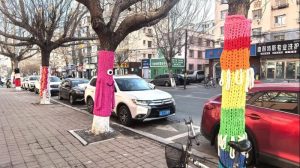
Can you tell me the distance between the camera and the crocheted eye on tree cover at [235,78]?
10.2 feet

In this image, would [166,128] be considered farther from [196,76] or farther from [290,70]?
[196,76]

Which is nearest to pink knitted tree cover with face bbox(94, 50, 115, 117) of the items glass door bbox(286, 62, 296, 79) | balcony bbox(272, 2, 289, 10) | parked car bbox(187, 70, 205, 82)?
glass door bbox(286, 62, 296, 79)

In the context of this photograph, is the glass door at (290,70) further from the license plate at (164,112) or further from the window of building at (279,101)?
the license plate at (164,112)

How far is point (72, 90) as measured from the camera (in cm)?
1493

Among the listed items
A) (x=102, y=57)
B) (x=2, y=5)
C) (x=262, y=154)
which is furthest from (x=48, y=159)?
(x=2, y=5)

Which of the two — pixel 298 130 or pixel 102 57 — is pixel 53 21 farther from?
pixel 298 130

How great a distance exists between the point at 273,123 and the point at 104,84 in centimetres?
471

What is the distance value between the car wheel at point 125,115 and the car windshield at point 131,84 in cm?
75

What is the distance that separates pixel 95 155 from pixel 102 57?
268cm

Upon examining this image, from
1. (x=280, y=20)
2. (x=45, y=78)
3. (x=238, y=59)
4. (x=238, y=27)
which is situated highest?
(x=280, y=20)

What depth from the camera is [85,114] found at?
35.8 feet

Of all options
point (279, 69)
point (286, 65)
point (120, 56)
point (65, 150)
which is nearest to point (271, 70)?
point (279, 69)

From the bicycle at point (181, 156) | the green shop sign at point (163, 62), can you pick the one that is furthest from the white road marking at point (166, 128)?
the green shop sign at point (163, 62)

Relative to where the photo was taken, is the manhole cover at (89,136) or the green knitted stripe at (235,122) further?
the manhole cover at (89,136)
